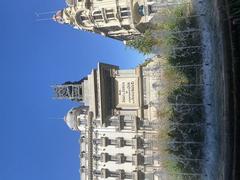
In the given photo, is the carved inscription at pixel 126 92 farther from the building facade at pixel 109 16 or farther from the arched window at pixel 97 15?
the arched window at pixel 97 15

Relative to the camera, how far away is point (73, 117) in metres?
57.8

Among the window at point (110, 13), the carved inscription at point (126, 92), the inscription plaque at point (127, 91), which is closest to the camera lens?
the inscription plaque at point (127, 91)

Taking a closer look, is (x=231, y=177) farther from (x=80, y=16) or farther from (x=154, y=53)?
(x=80, y=16)

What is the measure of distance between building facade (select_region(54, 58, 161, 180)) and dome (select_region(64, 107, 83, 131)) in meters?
0.22

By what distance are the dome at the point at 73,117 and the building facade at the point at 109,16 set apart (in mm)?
12055

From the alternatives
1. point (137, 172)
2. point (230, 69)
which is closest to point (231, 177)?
point (230, 69)

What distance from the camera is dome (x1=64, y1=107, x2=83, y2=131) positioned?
57.2 metres

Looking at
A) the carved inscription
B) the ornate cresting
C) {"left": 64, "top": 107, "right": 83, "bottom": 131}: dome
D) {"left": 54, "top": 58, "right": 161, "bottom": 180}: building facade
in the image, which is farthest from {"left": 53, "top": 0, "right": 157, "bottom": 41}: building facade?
{"left": 64, "top": 107, "right": 83, "bottom": 131}: dome

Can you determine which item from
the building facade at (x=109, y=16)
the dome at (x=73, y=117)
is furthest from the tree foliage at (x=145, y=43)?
the building facade at (x=109, y=16)

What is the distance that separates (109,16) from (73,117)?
13553 mm

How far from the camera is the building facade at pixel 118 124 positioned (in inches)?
1994

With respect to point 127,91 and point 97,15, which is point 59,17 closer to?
point 97,15

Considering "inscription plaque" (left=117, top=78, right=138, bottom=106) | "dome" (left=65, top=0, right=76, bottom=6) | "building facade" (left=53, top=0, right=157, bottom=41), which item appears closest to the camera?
"inscription plaque" (left=117, top=78, right=138, bottom=106)

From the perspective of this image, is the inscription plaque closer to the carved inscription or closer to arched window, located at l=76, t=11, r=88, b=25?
the carved inscription
